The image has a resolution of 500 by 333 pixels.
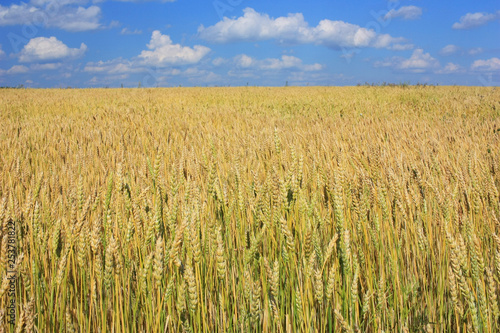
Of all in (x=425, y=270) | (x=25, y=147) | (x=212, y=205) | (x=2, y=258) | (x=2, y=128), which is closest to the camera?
(x=2, y=258)

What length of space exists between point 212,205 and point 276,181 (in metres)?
0.71

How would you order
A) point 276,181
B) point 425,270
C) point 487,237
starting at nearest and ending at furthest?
point 276,181 → point 425,270 → point 487,237

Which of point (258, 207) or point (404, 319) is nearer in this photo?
point (404, 319)

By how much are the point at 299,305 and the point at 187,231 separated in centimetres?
38

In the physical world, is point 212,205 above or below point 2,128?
below

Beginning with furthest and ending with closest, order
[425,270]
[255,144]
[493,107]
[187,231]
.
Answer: [493,107]
[255,144]
[425,270]
[187,231]

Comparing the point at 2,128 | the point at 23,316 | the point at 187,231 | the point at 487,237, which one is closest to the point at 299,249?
the point at 187,231

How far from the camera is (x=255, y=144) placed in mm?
Result: 3348

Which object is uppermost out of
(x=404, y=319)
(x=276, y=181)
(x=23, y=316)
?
(x=276, y=181)

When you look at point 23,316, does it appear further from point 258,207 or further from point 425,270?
point 425,270

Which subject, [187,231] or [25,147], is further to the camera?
[25,147]

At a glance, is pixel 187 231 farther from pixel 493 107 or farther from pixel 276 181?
pixel 493 107

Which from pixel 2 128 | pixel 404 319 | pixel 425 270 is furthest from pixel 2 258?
pixel 2 128

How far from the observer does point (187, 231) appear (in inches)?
40.1
